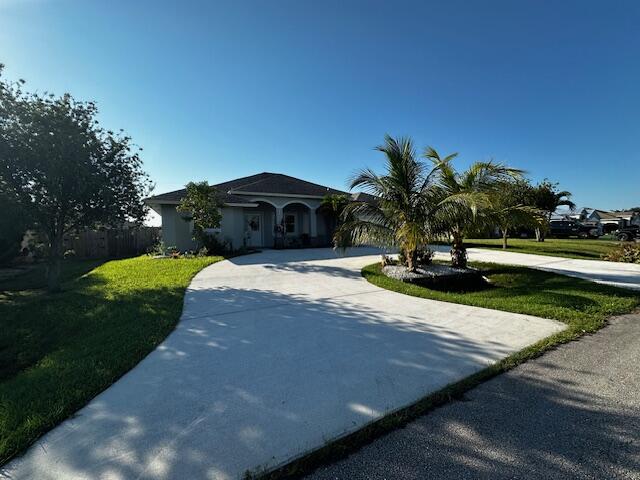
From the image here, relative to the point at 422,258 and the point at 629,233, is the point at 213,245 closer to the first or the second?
the point at 422,258

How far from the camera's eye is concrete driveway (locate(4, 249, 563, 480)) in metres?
2.27

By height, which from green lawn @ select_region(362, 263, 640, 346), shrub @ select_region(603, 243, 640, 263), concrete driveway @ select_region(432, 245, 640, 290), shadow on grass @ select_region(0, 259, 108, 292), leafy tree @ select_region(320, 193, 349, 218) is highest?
leafy tree @ select_region(320, 193, 349, 218)

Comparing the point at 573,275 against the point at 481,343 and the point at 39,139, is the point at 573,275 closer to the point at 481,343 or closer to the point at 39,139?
the point at 481,343

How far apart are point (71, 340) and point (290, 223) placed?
52.4 feet

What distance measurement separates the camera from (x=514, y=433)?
2.41m

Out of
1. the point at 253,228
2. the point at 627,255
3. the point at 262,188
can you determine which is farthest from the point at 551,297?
the point at 253,228

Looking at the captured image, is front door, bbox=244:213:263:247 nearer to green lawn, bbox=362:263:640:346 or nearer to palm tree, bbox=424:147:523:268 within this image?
green lawn, bbox=362:263:640:346

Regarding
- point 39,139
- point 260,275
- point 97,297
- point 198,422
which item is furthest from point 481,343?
point 39,139

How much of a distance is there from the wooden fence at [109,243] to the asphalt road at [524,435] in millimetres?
19445

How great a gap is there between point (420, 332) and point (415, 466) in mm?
2773

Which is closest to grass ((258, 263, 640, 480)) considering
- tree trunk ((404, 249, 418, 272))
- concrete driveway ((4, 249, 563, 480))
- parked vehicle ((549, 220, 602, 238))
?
concrete driveway ((4, 249, 563, 480))

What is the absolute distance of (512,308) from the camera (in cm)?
598

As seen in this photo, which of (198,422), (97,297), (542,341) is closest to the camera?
(198,422)

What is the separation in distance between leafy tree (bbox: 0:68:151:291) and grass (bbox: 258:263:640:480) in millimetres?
8073
